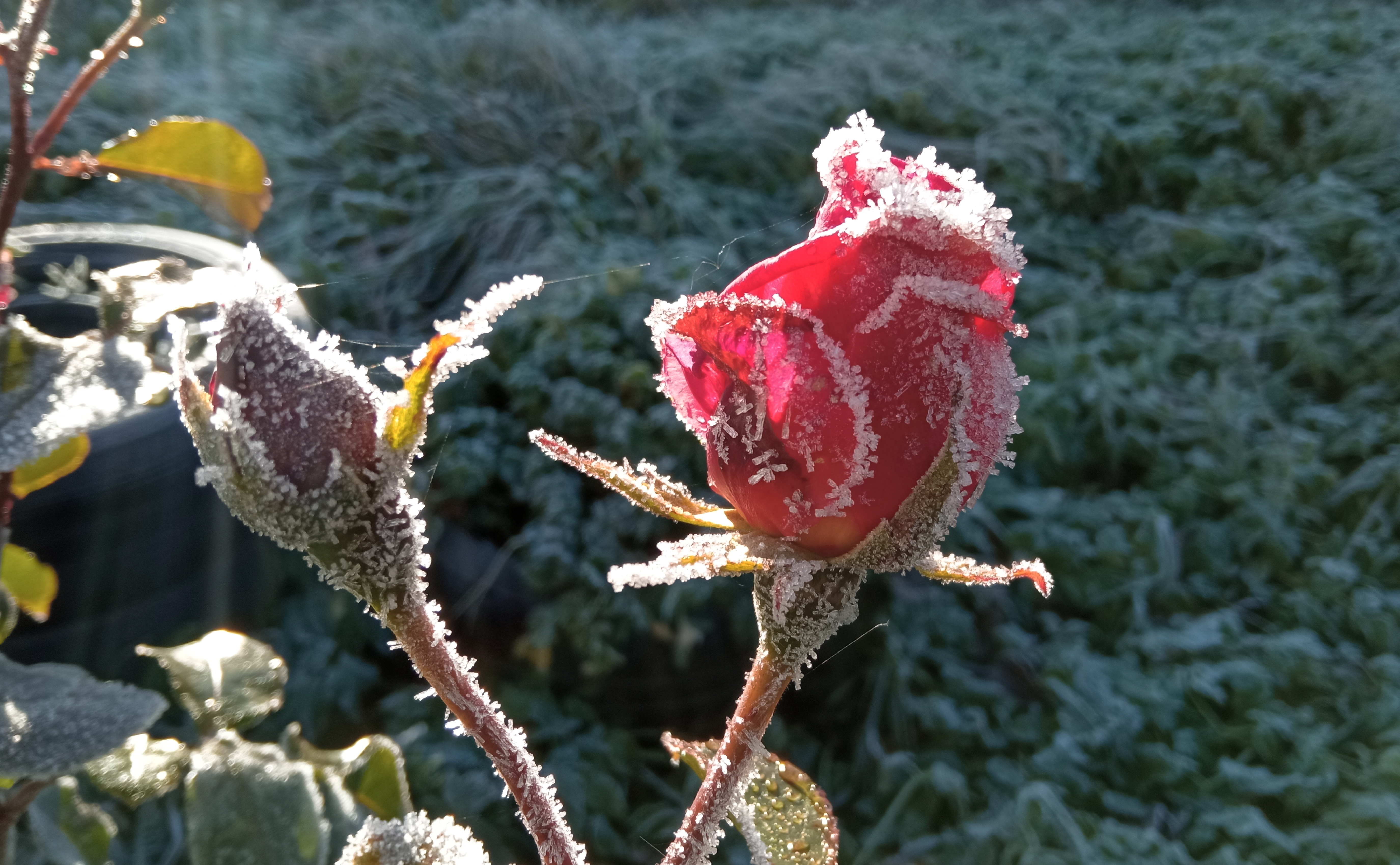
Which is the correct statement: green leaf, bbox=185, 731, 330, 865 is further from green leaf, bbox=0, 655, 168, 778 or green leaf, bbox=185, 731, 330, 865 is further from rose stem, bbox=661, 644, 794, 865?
rose stem, bbox=661, 644, 794, 865

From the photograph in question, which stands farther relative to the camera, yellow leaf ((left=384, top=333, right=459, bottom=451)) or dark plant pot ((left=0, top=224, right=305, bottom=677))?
dark plant pot ((left=0, top=224, right=305, bottom=677))

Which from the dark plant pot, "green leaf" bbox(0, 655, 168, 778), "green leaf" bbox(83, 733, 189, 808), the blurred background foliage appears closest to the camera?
"green leaf" bbox(0, 655, 168, 778)

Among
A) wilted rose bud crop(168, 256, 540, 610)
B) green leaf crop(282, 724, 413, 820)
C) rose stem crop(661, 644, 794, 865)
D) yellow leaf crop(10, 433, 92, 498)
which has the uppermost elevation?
wilted rose bud crop(168, 256, 540, 610)

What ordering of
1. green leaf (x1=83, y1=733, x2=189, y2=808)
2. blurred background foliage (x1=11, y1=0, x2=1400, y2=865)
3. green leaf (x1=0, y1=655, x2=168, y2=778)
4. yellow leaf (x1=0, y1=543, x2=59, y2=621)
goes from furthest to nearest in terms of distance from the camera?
blurred background foliage (x1=11, y1=0, x2=1400, y2=865) → yellow leaf (x1=0, y1=543, x2=59, y2=621) → green leaf (x1=83, y1=733, x2=189, y2=808) → green leaf (x1=0, y1=655, x2=168, y2=778)

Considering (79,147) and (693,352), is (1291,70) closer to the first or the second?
(693,352)

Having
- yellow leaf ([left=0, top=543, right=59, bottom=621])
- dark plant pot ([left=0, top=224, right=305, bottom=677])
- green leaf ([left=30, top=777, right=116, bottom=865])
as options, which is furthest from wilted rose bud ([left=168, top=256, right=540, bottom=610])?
dark plant pot ([left=0, top=224, right=305, bottom=677])

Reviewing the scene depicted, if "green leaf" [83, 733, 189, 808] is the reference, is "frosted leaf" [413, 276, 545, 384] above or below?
above

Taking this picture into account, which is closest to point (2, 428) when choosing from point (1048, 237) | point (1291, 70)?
point (1048, 237)
